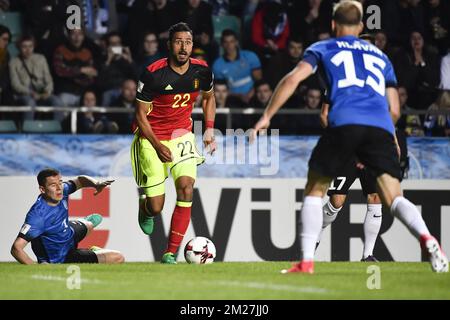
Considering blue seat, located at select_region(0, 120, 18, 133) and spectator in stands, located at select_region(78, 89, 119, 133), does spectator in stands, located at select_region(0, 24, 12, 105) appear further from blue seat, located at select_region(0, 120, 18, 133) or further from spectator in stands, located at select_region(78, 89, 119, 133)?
spectator in stands, located at select_region(78, 89, 119, 133)

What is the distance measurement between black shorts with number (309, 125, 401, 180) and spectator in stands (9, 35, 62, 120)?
7568 millimetres

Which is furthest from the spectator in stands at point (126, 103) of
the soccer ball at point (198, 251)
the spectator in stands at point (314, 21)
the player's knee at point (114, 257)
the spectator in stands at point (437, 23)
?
the spectator in stands at point (437, 23)

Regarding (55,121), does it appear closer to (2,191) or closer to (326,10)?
(2,191)

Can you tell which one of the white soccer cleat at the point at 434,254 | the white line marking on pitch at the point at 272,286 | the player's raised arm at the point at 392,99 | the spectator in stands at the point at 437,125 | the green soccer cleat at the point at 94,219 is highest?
the player's raised arm at the point at 392,99

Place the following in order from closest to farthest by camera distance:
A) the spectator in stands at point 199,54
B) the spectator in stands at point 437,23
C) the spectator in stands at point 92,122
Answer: the spectator in stands at point 92,122 → the spectator in stands at point 199,54 → the spectator in stands at point 437,23

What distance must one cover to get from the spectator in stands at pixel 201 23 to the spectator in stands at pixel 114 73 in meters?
1.06

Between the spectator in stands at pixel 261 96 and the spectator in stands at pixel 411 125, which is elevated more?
the spectator in stands at pixel 261 96

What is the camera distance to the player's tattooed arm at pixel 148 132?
11383 millimetres

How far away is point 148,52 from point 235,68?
4.06ft

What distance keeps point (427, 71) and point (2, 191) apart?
6021mm

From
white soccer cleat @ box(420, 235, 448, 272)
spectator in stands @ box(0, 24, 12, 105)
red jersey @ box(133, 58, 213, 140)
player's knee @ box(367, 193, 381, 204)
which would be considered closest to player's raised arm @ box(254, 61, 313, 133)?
white soccer cleat @ box(420, 235, 448, 272)

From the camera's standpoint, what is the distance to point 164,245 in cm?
1509

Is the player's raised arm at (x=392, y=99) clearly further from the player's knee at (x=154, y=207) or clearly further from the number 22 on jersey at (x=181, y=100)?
the player's knee at (x=154, y=207)

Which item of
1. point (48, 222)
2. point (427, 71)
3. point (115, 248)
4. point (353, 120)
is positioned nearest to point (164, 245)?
point (115, 248)
